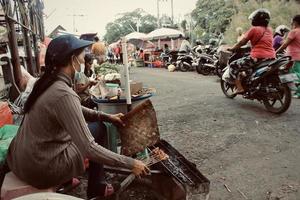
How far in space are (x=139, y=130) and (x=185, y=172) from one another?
2.10ft

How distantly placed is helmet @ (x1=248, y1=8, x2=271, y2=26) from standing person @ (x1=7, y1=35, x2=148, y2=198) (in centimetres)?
498

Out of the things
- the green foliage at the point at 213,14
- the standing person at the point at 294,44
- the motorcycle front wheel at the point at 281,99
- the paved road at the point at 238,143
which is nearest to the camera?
the paved road at the point at 238,143

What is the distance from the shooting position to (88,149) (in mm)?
2223

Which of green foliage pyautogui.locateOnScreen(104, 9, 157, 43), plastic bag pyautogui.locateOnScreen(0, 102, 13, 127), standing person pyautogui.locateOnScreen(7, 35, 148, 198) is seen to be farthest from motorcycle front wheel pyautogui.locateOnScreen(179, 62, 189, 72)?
green foliage pyautogui.locateOnScreen(104, 9, 157, 43)

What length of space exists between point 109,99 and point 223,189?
1690 millimetres

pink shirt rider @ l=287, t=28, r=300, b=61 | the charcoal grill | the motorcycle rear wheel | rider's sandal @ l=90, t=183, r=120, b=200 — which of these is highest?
pink shirt rider @ l=287, t=28, r=300, b=61

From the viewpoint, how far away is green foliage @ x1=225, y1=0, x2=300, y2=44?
792 inches

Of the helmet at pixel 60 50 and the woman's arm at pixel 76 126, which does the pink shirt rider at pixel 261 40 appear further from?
the woman's arm at pixel 76 126

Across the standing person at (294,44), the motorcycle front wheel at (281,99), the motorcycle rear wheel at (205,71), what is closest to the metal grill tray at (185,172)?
the motorcycle front wheel at (281,99)

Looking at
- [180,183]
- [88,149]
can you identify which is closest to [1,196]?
[88,149]

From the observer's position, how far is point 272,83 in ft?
21.0

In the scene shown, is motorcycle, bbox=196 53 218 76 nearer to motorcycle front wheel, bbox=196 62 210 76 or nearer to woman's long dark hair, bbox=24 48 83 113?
motorcycle front wheel, bbox=196 62 210 76

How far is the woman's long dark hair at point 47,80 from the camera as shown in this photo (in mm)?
2332

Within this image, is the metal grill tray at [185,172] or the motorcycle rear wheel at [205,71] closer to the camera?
the metal grill tray at [185,172]
